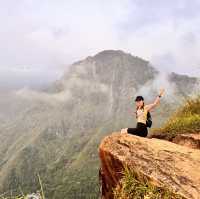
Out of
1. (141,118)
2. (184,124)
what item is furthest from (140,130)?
(184,124)

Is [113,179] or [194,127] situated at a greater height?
[194,127]

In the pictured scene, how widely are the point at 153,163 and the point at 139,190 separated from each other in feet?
4.42

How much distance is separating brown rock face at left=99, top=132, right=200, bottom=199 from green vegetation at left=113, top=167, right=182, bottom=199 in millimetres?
129

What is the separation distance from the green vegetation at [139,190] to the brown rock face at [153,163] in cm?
13

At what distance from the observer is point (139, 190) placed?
9.68 meters

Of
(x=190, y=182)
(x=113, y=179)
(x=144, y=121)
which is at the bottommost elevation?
(x=113, y=179)

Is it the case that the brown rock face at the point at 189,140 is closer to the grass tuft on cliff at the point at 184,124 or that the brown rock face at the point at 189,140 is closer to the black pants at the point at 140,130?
the grass tuft on cliff at the point at 184,124

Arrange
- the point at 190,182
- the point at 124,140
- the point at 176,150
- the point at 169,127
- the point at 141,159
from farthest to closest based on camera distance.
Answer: the point at 169,127, the point at 124,140, the point at 176,150, the point at 141,159, the point at 190,182

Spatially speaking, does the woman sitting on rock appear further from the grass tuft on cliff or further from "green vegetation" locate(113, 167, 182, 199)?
"green vegetation" locate(113, 167, 182, 199)

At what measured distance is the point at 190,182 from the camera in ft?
31.6

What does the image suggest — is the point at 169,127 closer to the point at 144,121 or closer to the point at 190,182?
the point at 144,121

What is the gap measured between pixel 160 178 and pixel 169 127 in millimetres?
6347

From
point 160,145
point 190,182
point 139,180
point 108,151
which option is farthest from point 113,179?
point 190,182

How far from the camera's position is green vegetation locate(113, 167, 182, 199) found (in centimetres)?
906
